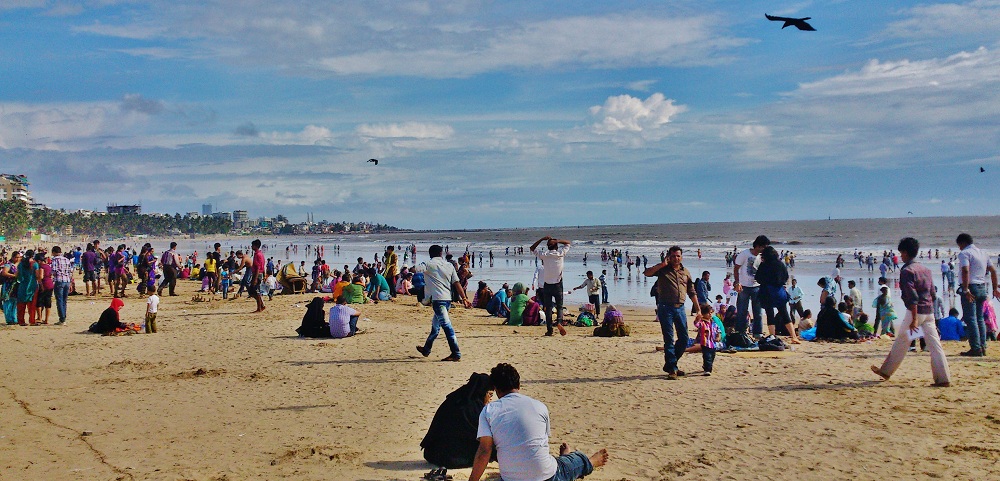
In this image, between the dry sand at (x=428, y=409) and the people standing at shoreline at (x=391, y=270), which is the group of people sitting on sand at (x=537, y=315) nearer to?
the dry sand at (x=428, y=409)

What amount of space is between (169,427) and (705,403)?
579 cm

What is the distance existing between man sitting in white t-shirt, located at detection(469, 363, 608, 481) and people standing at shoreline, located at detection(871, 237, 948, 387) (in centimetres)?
540

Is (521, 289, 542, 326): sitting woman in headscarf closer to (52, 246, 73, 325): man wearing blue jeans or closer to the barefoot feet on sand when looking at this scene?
(52, 246, 73, 325): man wearing blue jeans

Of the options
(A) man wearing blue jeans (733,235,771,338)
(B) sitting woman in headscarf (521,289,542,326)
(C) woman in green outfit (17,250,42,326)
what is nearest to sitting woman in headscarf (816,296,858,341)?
(A) man wearing blue jeans (733,235,771,338)

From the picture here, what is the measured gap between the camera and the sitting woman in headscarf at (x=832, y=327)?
12.8 metres

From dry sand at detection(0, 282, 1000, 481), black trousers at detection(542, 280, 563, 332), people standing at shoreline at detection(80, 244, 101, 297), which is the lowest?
dry sand at detection(0, 282, 1000, 481)

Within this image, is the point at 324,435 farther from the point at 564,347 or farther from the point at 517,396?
the point at 564,347

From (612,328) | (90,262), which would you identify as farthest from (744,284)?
(90,262)

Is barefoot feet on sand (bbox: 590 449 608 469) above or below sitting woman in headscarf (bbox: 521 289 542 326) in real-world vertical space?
below

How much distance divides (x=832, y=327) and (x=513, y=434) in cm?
992

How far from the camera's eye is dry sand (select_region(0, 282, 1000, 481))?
6.15m

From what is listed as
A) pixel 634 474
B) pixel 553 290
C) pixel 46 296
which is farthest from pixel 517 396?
pixel 46 296

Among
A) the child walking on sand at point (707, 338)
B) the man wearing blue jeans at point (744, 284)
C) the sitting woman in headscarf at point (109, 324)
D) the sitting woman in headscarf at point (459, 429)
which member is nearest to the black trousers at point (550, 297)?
the man wearing blue jeans at point (744, 284)

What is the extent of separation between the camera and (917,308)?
8.35m
